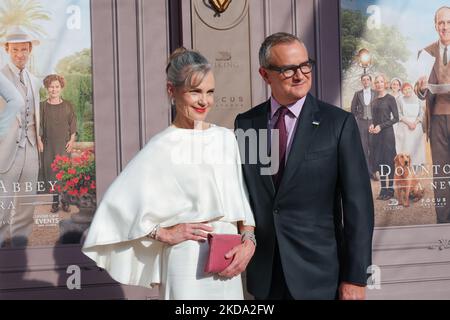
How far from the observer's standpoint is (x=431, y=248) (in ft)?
17.1

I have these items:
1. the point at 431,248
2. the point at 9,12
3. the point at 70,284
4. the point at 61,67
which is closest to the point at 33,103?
A: the point at 61,67

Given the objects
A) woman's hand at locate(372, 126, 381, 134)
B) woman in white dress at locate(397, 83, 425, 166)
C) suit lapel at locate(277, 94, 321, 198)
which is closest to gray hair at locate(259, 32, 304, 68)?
suit lapel at locate(277, 94, 321, 198)

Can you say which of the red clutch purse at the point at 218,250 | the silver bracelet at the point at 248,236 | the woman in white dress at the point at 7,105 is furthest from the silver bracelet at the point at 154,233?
the woman in white dress at the point at 7,105

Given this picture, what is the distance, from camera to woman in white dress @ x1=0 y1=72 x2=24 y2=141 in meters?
4.63

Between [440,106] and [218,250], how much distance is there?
3.17 metres

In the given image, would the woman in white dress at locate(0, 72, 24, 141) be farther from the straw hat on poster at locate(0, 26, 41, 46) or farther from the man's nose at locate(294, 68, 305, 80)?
the man's nose at locate(294, 68, 305, 80)

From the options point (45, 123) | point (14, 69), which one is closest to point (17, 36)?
point (14, 69)

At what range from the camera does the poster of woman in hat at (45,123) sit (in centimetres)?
→ 464

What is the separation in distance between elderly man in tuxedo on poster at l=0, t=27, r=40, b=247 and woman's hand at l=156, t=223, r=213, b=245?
221 cm

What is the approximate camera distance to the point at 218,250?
105 inches

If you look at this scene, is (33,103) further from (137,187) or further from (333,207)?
(333,207)

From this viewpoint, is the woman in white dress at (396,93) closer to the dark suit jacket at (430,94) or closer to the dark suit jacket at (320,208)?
the dark suit jacket at (430,94)

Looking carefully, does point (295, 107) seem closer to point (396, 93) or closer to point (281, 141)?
point (281, 141)

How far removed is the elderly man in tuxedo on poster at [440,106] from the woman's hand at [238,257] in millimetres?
2900
